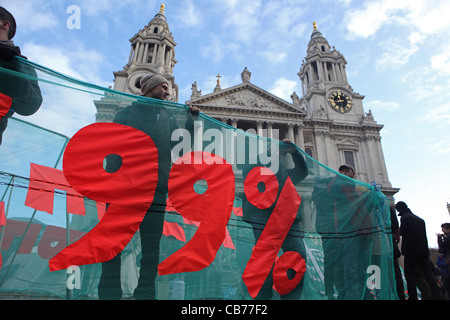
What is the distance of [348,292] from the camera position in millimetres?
3795

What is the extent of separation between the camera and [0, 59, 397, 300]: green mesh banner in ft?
8.40

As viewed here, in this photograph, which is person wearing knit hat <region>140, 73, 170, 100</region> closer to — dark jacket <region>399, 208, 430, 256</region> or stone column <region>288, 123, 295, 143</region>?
dark jacket <region>399, 208, 430, 256</region>

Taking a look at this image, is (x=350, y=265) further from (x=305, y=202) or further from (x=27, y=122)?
(x=27, y=122)

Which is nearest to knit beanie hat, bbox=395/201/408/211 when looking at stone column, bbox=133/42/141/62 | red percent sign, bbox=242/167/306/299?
red percent sign, bbox=242/167/306/299

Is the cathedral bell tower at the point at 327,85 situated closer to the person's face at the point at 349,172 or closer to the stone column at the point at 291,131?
the stone column at the point at 291,131

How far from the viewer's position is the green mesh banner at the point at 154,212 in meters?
2.56

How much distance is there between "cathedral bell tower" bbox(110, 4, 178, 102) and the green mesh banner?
29.3 m

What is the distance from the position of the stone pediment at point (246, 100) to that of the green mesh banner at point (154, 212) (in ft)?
86.0

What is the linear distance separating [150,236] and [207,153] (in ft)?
4.49

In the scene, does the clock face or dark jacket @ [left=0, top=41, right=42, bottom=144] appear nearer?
dark jacket @ [left=0, top=41, right=42, bottom=144]

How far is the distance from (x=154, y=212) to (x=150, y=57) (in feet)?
124

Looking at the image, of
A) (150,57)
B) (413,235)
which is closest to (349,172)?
(413,235)

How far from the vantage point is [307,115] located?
32.5 meters
